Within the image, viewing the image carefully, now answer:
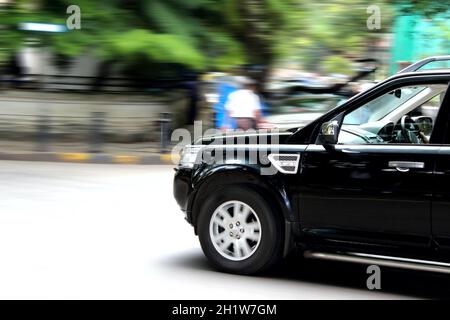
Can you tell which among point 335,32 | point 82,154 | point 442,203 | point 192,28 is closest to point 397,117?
point 442,203

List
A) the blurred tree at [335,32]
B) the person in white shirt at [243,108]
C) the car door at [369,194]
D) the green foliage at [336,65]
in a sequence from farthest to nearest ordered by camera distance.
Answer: the green foliage at [336,65], the blurred tree at [335,32], the person in white shirt at [243,108], the car door at [369,194]

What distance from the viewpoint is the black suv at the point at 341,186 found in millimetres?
5586

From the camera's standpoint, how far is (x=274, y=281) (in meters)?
6.27

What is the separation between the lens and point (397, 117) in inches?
249

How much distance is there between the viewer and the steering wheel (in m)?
5.98

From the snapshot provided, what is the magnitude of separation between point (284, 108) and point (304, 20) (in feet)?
7.41

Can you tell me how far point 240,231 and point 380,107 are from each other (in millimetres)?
1514

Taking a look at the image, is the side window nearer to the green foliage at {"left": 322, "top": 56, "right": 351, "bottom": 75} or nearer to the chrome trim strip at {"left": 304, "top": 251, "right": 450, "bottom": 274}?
the chrome trim strip at {"left": 304, "top": 251, "right": 450, "bottom": 274}

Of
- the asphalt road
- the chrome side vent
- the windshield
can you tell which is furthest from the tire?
the windshield

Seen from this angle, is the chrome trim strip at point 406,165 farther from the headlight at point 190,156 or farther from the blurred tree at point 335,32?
the blurred tree at point 335,32

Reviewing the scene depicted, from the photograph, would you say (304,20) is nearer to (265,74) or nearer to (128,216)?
(265,74)

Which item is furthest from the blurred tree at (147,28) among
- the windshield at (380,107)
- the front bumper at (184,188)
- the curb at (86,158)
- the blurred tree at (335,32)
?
the windshield at (380,107)

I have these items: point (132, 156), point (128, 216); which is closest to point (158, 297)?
point (128, 216)

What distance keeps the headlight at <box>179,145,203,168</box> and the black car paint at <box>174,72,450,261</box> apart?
423mm
